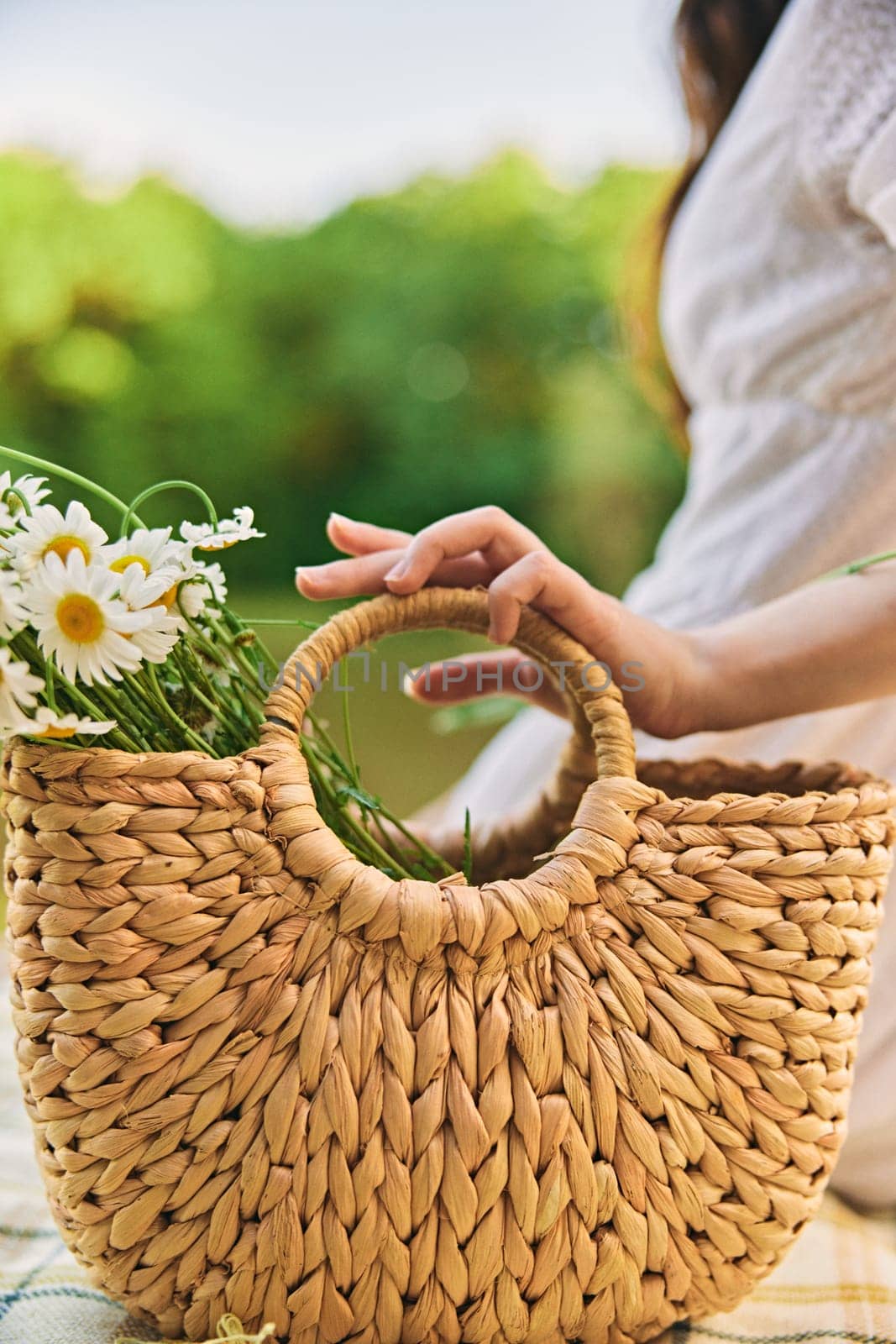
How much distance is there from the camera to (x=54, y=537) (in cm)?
42

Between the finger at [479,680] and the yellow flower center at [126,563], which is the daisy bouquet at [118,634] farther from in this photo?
the finger at [479,680]

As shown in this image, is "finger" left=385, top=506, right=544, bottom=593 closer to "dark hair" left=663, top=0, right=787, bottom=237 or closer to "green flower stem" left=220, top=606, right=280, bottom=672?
"green flower stem" left=220, top=606, right=280, bottom=672

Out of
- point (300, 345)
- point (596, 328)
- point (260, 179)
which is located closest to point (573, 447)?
point (596, 328)

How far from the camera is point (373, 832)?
26.8 inches

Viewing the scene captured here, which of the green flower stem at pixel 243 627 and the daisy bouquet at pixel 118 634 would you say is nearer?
the daisy bouquet at pixel 118 634

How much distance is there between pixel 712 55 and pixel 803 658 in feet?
2.56

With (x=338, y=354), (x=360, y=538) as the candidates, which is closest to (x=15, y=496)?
(x=360, y=538)

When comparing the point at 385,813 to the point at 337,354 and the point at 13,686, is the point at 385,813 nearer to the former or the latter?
the point at 13,686

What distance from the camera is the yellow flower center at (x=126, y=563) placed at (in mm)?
438

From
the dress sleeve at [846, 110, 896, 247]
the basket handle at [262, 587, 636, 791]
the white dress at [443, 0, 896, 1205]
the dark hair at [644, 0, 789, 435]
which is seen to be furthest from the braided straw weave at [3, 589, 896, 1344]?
Answer: the dark hair at [644, 0, 789, 435]

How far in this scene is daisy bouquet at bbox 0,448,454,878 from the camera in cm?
41

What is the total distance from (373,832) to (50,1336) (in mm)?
325

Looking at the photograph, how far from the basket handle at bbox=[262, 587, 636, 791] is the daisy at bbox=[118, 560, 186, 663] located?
0.08 meters

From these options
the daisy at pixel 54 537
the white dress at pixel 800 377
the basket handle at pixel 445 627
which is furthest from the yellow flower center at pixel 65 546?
the white dress at pixel 800 377
